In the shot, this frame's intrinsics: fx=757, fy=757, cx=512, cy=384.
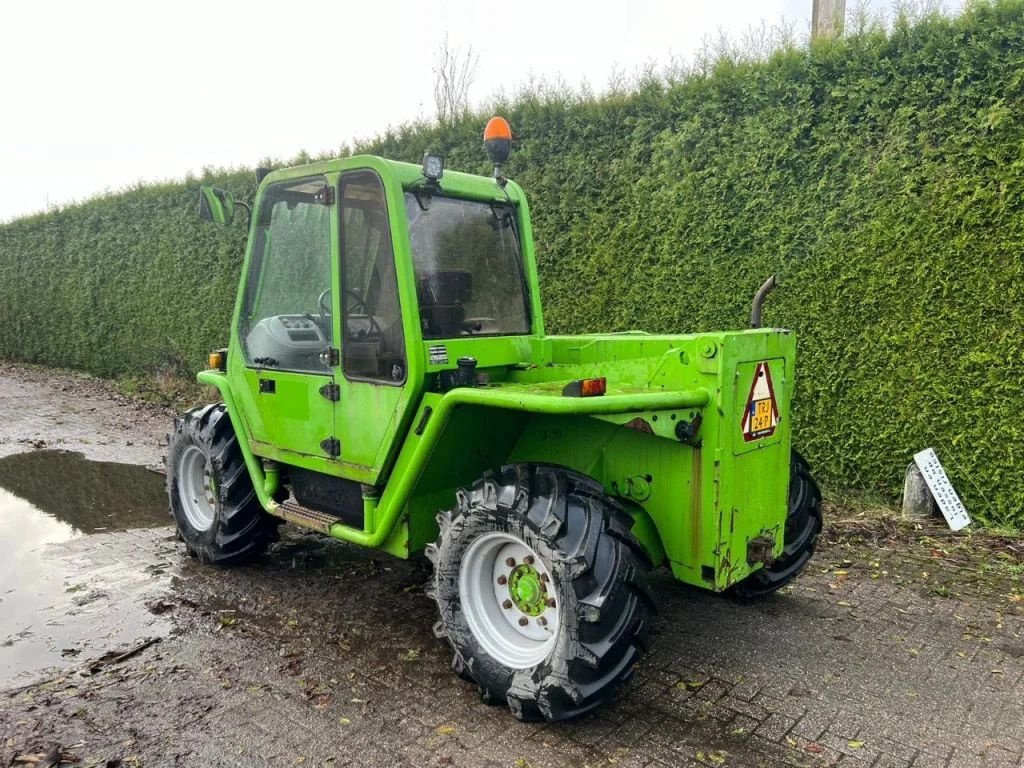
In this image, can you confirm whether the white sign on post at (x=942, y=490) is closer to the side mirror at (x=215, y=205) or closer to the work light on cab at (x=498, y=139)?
the work light on cab at (x=498, y=139)

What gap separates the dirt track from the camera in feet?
8.82

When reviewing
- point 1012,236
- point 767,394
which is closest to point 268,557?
point 767,394

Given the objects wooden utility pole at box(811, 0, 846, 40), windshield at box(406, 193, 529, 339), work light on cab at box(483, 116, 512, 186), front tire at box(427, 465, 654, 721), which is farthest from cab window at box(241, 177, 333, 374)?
wooden utility pole at box(811, 0, 846, 40)

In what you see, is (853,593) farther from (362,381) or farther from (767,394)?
(362,381)

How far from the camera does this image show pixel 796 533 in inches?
149

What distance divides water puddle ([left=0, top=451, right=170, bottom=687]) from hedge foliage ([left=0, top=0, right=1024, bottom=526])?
3.99 metres

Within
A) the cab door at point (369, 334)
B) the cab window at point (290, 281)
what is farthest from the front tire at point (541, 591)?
the cab window at point (290, 281)

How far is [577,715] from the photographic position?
2719mm

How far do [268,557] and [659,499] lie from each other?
2.72 meters

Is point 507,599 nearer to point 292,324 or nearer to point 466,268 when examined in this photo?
point 466,268

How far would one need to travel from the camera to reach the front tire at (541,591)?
8.75ft

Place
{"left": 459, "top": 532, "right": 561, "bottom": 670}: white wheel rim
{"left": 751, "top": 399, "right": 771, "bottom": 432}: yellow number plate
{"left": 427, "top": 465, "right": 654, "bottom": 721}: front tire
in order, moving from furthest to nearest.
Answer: {"left": 751, "top": 399, "right": 771, "bottom": 432}: yellow number plate < {"left": 459, "top": 532, "right": 561, "bottom": 670}: white wheel rim < {"left": 427, "top": 465, "right": 654, "bottom": 721}: front tire

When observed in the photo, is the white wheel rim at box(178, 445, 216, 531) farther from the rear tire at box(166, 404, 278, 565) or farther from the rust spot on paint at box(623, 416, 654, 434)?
the rust spot on paint at box(623, 416, 654, 434)

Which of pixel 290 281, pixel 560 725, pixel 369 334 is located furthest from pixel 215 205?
pixel 560 725
